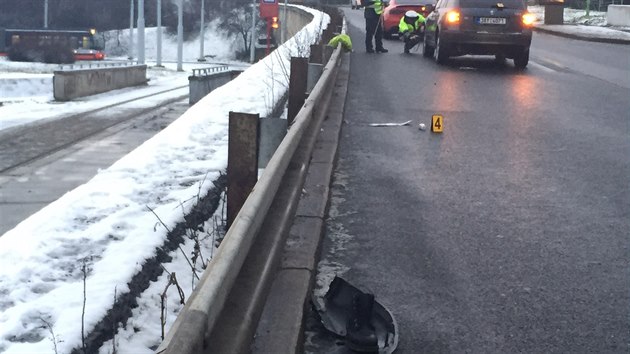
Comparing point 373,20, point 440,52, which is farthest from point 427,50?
point 440,52

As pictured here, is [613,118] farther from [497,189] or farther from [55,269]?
[55,269]

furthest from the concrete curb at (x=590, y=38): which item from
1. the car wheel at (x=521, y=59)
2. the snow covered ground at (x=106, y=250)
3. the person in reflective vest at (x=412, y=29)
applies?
the snow covered ground at (x=106, y=250)

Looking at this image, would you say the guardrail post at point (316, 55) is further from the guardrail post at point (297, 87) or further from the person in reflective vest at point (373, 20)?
the person in reflective vest at point (373, 20)

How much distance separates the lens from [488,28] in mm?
18438

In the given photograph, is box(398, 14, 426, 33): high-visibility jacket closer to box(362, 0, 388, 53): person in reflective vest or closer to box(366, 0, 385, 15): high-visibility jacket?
box(362, 0, 388, 53): person in reflective vest

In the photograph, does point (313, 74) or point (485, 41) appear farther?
point (485, 41)

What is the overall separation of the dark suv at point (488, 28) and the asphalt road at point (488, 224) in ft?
16.8

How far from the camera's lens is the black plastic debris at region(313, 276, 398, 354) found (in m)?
3.83

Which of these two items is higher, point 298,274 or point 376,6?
point 376,6

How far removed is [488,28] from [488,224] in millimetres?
12761

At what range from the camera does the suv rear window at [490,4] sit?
1859 centimetres

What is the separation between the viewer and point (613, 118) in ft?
39.1

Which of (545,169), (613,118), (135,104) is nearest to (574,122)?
(613,118)

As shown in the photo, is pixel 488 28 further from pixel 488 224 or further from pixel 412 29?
pixel 488 224
